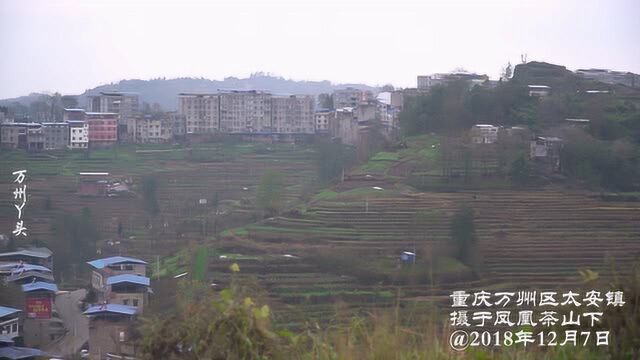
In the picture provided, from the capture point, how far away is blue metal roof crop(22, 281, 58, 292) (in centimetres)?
358

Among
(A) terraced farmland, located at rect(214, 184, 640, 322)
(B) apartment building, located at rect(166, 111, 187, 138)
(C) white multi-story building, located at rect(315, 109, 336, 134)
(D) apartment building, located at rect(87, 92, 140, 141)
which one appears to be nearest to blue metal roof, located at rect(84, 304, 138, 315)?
(A) terraced farmland, located at rect(214, 184, 640, 322)

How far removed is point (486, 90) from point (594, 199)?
3.40 ft

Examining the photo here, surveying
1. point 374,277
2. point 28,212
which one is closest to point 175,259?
point 28,212

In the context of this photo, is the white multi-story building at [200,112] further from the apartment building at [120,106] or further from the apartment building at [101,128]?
the apartment building at [101,128]

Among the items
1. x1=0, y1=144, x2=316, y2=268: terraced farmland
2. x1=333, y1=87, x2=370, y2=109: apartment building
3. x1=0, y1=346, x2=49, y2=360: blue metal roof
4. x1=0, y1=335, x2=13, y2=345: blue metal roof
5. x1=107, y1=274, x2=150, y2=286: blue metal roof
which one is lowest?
x1=0, y1=346, x2=49, y2=360: blue metal roof

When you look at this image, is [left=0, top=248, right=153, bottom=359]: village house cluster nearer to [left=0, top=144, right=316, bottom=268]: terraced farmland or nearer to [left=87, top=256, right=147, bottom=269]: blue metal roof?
[left=87, top=256, right=147, bottom=269]: blue metal roof

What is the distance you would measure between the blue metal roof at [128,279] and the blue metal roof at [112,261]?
0.46 ft

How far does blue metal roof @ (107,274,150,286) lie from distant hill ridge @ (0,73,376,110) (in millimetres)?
1431

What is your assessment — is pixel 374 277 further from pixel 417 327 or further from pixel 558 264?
pixel 417 327

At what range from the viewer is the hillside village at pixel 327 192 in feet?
13.0

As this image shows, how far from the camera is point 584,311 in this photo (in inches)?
109

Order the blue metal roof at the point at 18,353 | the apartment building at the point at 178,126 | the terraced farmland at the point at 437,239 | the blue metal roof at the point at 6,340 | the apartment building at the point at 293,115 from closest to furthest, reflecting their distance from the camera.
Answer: the blue metal roof at the point at 18,353 → the blue metal roof at the point at 6,340 → the terraced farmland at the point at 437,239 → the apartment building at the point at 178,126 → the apartment building at the point at 293,115

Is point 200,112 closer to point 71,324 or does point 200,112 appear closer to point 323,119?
point 323,119

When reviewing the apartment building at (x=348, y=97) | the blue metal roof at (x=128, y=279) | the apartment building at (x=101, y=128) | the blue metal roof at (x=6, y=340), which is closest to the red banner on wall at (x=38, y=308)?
the blue metal roof at (x=6, y=340)
